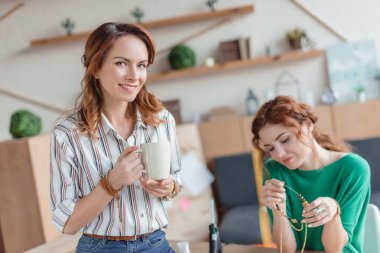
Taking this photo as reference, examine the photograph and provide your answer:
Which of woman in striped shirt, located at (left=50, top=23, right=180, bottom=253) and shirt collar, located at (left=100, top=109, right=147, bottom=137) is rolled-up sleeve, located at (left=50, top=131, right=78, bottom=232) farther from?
shirt collar, located at (left=100, top=109, right=147, bottom=137)

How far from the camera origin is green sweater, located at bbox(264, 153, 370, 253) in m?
1.33

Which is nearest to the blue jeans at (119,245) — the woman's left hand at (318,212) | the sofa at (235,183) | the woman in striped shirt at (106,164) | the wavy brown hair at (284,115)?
the woman in striped shirt at (106,164)

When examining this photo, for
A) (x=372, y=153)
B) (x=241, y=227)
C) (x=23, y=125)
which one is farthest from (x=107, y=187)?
(x=372, y=153)

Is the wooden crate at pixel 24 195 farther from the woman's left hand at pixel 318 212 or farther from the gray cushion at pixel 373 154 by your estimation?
the gray cushion at pixel 373 154

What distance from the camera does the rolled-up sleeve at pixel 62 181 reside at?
1.09 meters

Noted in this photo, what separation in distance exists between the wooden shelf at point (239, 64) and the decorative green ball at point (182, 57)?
0.14ft

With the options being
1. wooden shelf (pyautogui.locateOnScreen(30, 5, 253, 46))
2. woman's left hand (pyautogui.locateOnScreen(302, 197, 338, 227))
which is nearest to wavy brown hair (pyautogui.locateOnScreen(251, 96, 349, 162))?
woman's left hand (pyautogui.locateOnScreen(302, 197, 338, 227))

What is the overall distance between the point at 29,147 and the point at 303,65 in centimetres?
219

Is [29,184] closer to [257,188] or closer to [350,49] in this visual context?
[257,188]

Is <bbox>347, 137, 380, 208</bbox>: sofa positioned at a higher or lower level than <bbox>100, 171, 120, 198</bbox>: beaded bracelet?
lower

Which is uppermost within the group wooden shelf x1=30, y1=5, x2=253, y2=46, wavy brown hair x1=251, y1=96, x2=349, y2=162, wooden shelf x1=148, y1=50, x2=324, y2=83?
wooden shelf x1=30, y1=5, x2=253, y2=46

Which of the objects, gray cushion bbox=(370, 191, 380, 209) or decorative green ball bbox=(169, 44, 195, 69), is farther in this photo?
decorative green ball bbox=(169, 44, 195, 69)

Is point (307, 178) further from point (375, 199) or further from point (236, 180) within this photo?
point (236, 180)

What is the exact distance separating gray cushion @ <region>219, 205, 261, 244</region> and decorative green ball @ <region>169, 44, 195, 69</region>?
1.21 meters
